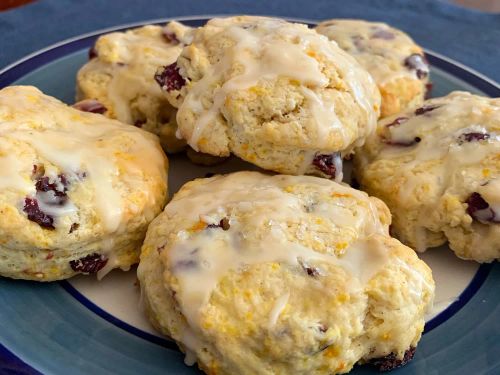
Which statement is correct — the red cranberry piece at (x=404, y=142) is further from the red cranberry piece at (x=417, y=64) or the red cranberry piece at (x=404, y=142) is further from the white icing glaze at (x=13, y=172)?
the white icing glaze at (x=13, y=172)

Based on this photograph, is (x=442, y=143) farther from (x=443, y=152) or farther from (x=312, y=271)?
(x=312, y=271)

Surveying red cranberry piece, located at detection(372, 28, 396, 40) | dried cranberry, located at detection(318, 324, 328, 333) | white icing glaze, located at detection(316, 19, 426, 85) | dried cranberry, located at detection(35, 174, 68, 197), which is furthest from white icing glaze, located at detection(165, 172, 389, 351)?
red cranberry piece, located at detection(372, 28, 396, 40)

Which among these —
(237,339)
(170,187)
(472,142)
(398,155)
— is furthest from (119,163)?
(472,142)

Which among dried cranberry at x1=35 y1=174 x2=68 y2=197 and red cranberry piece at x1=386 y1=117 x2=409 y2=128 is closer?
dried cranberry at x1=35 y1=174 x2=68 y2=197

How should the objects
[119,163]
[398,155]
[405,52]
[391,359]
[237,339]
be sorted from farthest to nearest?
1. [405,52]
2. [398,155]
3. [119,163]
4. [391,359]
5. [237,339]

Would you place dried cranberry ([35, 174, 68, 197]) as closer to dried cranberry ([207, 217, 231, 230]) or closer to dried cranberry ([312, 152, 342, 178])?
dried cranberry ([207, 217, 231, 230])

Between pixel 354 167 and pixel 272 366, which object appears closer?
pixel 272 366

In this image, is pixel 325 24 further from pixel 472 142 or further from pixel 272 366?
pixel 272 366
